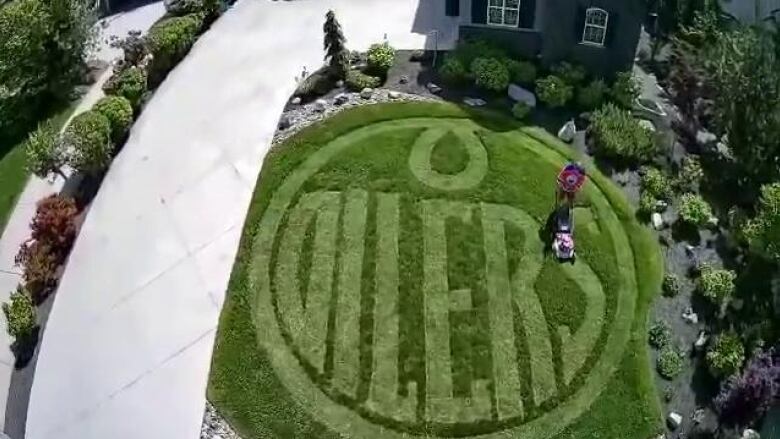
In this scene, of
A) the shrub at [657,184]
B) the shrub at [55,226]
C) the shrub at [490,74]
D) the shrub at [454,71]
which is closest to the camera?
the shrub at [55,226]

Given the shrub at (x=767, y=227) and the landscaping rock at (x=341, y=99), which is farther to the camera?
the landscaping rock at (x=341, y=99)

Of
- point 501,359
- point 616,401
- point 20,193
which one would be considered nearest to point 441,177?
point 501,359

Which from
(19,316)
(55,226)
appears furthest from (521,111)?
(19,316)

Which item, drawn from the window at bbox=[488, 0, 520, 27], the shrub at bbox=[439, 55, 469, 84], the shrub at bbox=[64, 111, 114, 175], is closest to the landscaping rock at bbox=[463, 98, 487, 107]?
the shrub at bbox=[439, 55, 469, 84]

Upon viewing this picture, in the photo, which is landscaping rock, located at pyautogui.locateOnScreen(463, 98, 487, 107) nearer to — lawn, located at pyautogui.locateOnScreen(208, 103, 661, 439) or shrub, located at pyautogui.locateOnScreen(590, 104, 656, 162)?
lawn, located at pyautogui.locateOnScreen(208, 103, 661, 439)

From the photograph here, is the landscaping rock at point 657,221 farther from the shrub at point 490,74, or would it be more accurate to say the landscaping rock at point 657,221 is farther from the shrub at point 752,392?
the shrub at point 490,74

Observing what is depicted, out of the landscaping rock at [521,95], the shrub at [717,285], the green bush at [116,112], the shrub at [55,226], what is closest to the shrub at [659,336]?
the shrub at [717,285]
